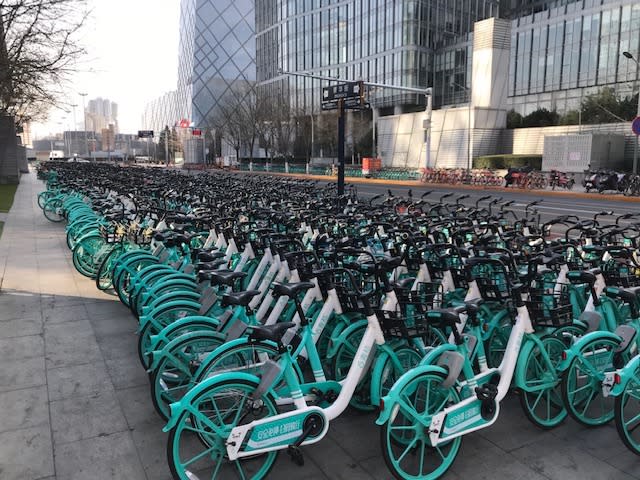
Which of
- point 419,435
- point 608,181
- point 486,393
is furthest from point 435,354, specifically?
point 608,181

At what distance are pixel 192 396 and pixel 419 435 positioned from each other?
124cm

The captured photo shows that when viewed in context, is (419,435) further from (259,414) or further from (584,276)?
(584,276)

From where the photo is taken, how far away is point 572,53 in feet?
141

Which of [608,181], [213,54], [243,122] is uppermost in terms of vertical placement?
[213,54]

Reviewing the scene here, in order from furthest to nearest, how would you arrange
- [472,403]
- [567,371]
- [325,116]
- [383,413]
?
[325,116] → [567,371] → [472,403] → [383,413]

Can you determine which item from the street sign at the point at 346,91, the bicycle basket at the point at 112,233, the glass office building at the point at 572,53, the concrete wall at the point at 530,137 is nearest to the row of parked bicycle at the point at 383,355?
the bicycle basket at the point at 112,233

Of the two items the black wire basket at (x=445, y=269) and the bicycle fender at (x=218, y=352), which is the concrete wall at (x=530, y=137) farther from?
the bicycle fender at (x=218, y=352)

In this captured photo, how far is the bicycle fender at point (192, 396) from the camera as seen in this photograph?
2.49 meters

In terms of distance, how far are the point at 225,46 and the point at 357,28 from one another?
4756 centimetres

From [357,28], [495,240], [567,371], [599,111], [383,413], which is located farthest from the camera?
[357,28]

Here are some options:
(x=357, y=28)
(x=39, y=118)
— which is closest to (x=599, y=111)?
(x=357, y=28)

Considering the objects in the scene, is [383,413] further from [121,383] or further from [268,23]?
[268,23]

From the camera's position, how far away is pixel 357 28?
2228 inches

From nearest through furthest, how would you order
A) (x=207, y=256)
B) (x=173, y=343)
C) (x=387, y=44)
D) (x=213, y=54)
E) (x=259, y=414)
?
(x=259, y=414) → (x=173, y=343) → (x=207, y=256) → (x=387, y=44) → (x=213, y=54)
